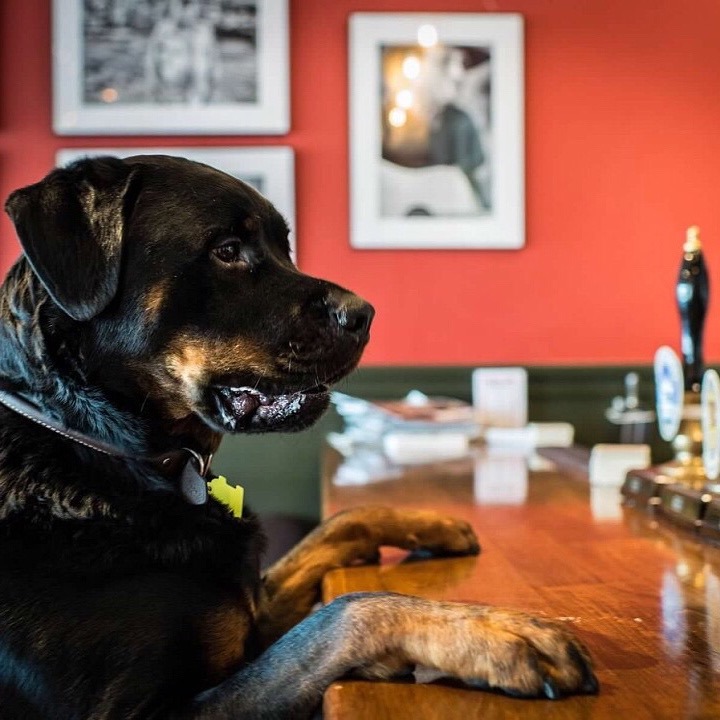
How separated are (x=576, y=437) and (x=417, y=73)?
4.43 ft

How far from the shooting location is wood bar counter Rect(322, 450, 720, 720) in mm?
755

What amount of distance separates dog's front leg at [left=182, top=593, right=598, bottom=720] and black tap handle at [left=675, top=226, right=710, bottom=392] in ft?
3.06

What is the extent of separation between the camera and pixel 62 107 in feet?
10.2

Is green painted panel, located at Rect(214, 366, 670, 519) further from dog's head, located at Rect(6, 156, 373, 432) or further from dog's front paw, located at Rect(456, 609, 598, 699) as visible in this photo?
dog's front paw, located at Rect(456, 609, 598, 699)

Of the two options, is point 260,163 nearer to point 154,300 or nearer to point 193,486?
point 154,300

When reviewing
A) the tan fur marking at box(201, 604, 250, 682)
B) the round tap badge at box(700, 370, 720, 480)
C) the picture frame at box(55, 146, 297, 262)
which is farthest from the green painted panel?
the tan fur marking at box(201, 604, 250, 682)

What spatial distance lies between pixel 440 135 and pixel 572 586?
7.53 ft

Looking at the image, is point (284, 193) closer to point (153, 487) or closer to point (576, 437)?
point (576, 437)

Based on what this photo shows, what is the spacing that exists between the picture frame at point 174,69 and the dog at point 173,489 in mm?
1864

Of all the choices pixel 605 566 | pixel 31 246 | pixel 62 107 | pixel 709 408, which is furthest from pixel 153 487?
pixel 62 107

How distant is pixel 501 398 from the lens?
9.89 feet

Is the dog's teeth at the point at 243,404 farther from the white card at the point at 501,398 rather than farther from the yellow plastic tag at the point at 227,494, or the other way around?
the white card at the point at 501,398

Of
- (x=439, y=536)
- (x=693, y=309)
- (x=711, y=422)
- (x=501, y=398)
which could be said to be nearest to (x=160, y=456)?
(x=439, y=536)

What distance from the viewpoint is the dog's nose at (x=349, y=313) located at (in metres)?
1.26
